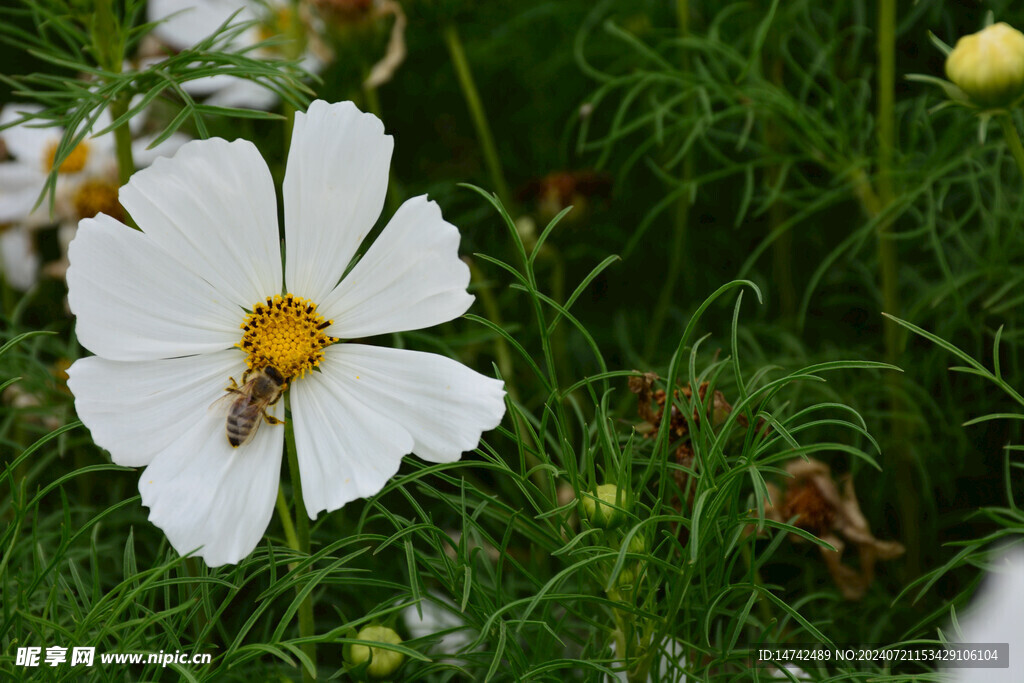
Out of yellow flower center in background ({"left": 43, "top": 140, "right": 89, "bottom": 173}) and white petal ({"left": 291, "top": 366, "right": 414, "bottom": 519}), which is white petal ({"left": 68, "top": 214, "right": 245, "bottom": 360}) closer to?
white petal ({"left": 291, "top": 366, "right": 414, "bottom": 519})

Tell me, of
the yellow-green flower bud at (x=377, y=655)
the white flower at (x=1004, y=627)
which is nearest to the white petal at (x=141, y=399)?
the yellow-green flower bud at (x=377, y=655)

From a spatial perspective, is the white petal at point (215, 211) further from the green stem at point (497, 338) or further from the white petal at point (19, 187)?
the white petal at point (19, 187)

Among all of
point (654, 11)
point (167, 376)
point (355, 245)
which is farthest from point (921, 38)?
point (167, 376)

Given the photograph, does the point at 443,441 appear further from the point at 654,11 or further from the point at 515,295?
the point at 654,11

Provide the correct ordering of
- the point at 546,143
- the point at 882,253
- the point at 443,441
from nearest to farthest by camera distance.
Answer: the point at 443,441, the point at 882,253, the point at 546,143

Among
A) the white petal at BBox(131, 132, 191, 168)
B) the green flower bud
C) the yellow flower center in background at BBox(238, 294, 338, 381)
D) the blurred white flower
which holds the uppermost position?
the white petal at BBox(131, 132, 191, 168)

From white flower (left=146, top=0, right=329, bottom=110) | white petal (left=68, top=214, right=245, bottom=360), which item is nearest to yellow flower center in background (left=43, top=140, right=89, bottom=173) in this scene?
white flower (left=146, top=0, right=329, bottom=110)
